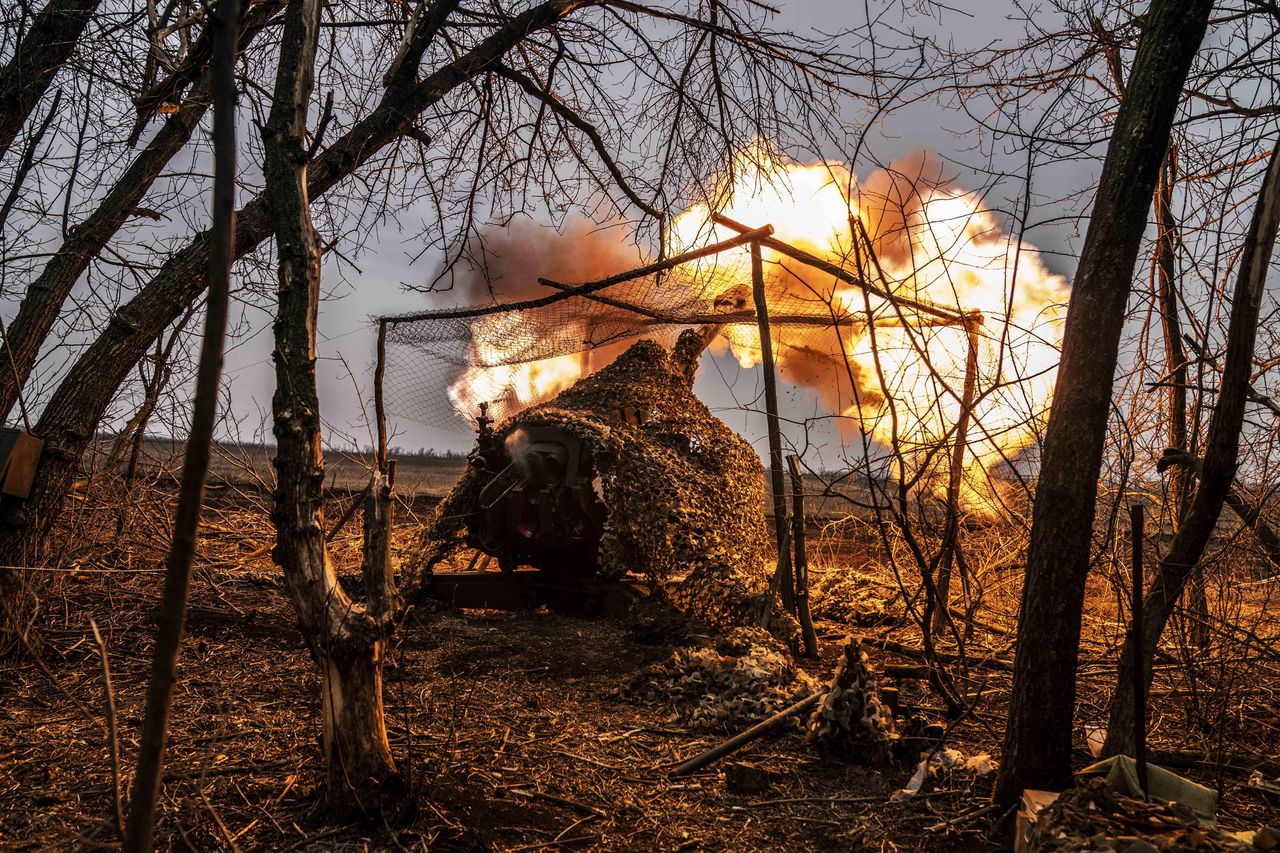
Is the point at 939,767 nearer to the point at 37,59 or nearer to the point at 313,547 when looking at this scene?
the point at 313,547

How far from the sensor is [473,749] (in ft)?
10.8

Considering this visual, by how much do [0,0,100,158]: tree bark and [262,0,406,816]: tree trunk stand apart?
297 cm

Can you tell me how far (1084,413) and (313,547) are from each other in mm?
2684

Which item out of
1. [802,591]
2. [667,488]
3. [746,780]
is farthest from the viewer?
[667,488]

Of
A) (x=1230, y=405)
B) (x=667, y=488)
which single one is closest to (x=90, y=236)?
(x=667, y=488)

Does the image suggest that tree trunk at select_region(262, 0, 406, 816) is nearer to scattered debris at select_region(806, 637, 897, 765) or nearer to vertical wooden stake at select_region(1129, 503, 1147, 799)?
scattered debris at select_region(806, 637, 897, 765)

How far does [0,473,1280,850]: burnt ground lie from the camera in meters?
2.60

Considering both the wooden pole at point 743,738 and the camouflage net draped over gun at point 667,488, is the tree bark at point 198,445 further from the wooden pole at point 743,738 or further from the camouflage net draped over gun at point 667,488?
the camouflage net draped over gun at point 667,488

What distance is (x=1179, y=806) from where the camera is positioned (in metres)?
2.29

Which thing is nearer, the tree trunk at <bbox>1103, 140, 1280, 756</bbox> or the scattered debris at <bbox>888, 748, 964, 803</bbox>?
the tree trunk at <bbox>1103, 140, 1280, 756</bbox>

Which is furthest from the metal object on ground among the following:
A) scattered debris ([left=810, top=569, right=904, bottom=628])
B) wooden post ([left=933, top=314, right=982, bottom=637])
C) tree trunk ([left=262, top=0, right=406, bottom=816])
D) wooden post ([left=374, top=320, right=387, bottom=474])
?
tree trunk ([left=262, top=0, right=406, bottom=816])

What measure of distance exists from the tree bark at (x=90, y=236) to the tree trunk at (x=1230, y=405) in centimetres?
526

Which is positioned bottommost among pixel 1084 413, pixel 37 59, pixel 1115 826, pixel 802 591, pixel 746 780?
pixel 746 780

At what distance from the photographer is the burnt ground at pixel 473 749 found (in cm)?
260
